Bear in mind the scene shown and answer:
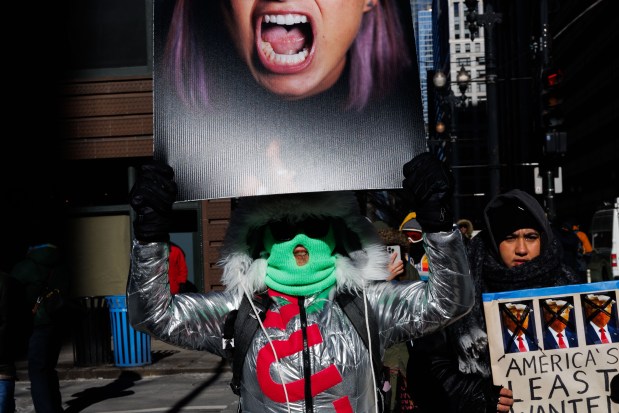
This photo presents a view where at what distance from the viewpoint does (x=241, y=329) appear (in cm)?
330

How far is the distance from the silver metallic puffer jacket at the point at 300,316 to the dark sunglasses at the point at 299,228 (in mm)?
28

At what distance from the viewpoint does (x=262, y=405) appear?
10.9 ft

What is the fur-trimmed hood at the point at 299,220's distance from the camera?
3352 millimetres

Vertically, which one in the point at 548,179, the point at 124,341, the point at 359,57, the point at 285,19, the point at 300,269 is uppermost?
the point at 548,179

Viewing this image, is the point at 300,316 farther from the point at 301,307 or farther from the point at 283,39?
the point at 283,39

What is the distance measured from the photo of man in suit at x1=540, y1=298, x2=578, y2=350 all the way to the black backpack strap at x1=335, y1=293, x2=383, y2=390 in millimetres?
991

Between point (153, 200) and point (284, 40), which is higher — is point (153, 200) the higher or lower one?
the lower one

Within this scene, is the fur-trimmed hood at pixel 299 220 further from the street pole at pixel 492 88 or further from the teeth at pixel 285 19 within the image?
the street pole at pixel 492 88

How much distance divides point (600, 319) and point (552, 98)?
13456 mm

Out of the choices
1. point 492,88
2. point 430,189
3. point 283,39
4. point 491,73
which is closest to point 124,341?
point 283,39

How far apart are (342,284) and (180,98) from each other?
35.0 inches

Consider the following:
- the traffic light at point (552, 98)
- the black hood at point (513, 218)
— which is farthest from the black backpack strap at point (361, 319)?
the traffic light at point (552, 98)

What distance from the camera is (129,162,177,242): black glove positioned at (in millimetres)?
2969

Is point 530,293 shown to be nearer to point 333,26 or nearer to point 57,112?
point 333,26
